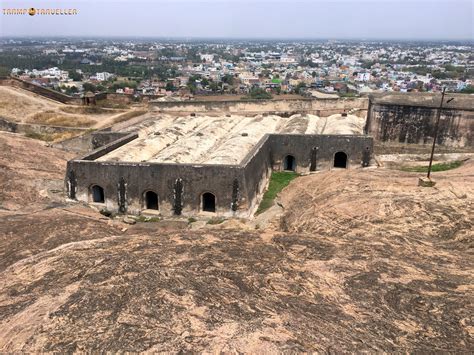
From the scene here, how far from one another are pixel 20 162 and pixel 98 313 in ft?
65.4

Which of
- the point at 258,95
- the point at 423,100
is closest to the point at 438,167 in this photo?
the point at 423,100

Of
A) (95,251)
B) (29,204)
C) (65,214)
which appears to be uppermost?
(95,251)

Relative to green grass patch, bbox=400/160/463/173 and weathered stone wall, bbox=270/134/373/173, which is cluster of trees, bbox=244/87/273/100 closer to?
weathered stone wall, bbox=270/134/373/173

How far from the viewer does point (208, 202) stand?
2183 cm

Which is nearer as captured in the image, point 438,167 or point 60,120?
point 438,167

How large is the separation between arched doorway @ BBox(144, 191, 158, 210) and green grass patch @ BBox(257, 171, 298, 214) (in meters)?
5.25

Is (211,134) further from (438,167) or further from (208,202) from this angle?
(438,167)

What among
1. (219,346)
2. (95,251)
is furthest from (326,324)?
(95,251)

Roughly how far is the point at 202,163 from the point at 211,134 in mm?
7403

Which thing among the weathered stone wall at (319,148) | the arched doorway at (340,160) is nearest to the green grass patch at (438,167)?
the weathered stone wall at (319,148)

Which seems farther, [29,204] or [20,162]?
[20,162]

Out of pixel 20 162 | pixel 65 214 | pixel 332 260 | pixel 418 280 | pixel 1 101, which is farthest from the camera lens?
pixel 1 101

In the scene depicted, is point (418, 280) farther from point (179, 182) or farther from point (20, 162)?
point (20, 162)

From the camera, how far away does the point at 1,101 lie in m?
37.6
